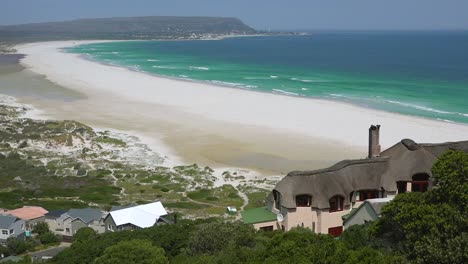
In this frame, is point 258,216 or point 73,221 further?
point 73,221

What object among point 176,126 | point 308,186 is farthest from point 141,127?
point 308,186

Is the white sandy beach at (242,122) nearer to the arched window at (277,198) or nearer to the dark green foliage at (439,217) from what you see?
the arched window at (277,198)

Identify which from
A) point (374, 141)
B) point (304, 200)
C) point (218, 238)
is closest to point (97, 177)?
point (304, 200)

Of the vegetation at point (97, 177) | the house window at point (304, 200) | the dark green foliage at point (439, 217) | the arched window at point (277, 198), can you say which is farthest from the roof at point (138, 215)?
the dark green foliage at point (439, 217)

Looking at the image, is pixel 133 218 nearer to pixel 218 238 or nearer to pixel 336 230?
pixel 218 238

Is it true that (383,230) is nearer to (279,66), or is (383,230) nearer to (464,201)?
(464,201)
